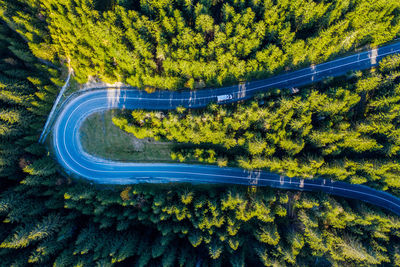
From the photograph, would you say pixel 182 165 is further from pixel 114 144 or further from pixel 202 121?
pixel 114 144

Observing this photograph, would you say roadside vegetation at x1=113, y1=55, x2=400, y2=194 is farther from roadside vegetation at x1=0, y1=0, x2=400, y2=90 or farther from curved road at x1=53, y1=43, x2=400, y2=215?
roadside vegetation at x1=0, y1=0, x2=400, y2=90

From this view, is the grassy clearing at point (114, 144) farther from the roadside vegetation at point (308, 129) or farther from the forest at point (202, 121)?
the forest at point (202, 121)

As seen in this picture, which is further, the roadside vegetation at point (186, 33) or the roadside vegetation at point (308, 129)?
the roadside vegetation at point (308, 129)

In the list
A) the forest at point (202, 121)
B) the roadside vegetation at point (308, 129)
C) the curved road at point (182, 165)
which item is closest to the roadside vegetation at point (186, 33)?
the forest at point (202, 121)

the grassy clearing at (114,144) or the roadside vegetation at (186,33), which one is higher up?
the roadside vegetation at (186,33)

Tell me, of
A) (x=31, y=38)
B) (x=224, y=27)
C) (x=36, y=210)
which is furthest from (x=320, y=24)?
(x=36, y=210)

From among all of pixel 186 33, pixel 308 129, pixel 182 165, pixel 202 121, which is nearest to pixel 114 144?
pixel 182 165
